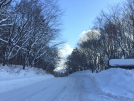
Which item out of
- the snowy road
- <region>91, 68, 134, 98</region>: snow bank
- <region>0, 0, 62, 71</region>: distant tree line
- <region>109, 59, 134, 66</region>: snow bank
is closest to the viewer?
the snowy road

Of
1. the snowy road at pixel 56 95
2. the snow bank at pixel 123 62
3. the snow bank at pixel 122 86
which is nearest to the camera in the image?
the snowy road at pixel 56 95

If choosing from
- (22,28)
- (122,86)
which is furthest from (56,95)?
(22,28)

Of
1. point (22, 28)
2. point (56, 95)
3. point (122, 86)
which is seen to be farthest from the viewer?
point (22, 28)

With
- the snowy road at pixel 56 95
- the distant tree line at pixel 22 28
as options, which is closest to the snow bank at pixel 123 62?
the distant tree line at pixel 22 28

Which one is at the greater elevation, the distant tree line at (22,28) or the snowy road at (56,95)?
the distant tree line at (22,28)

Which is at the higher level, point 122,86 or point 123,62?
point 123,62

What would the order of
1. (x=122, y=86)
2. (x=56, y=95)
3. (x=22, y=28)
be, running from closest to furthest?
(x=56, y=95), (x=122, y=86), (x=22, y=28)

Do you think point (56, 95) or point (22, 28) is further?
point (22, 28)

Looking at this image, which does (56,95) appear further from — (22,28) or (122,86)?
(22,28)

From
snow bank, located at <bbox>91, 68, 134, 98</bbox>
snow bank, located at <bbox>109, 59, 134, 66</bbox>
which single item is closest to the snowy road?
snow bank, located at <bbox>91, 68, 134, 98</bbox>

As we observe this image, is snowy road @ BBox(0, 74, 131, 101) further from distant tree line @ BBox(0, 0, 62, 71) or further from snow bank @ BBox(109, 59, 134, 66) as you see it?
snow bank @ BBox(109, 59, 134, 66)

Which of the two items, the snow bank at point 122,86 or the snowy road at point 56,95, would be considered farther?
the snow bank at point 122,86

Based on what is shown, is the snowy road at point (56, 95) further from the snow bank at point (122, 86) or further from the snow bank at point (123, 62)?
the snow bank at point (123, 62)

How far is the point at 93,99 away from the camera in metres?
11.0
